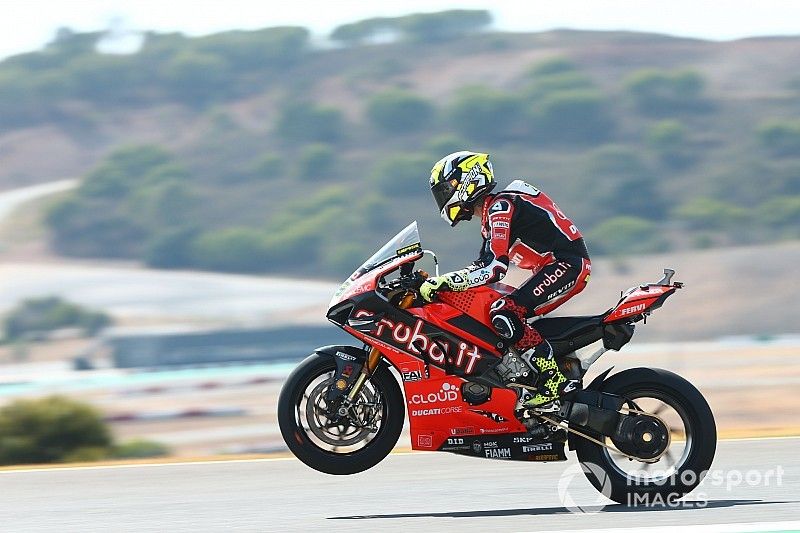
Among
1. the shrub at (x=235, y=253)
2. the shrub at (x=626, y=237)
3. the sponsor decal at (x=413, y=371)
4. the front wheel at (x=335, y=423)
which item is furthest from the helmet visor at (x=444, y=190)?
the shrub at (x=235, y=253)

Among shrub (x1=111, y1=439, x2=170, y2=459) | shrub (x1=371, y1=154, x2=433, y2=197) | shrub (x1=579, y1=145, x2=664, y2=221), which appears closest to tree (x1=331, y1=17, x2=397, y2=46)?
shrub (x1=371, y1=154, x2=433, y2=197)

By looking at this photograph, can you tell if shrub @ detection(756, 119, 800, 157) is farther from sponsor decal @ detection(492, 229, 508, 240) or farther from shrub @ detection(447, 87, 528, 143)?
sponsor decal @ detection(492, 229, 508, 240)

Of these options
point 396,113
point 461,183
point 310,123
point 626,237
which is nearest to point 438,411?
point 461,183

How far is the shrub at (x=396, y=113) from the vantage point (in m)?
76.9

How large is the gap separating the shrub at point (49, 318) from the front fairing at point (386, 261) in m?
45.7

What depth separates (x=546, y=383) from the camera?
7.63 metres

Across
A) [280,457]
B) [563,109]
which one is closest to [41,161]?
[563,109]

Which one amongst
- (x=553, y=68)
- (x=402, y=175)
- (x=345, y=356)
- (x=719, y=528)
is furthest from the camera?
(x=553, y=68)

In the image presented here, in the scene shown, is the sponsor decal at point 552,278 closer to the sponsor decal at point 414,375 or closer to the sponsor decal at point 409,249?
the sponsor decal at point 409,249

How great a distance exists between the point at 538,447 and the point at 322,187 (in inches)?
2462

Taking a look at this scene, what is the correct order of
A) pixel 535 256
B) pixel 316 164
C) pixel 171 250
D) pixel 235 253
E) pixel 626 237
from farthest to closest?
pixel 316 164
pixel 171 250
pixel 235 253
pixel 626 237
pixel 535 256

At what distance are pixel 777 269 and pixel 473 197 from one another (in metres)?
42.5

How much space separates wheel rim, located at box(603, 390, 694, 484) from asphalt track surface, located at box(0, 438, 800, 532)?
24 centimetres
